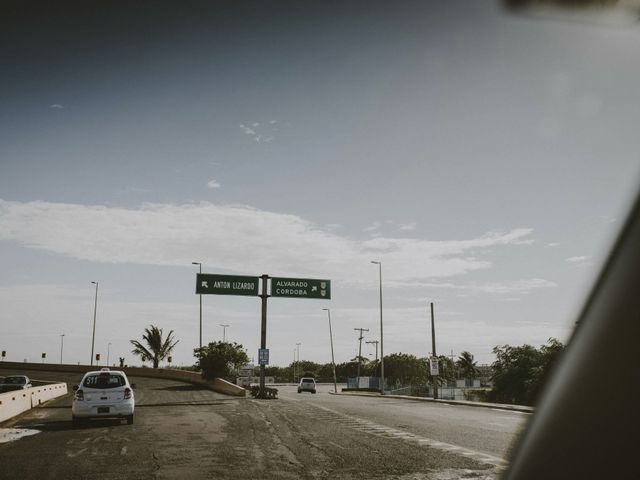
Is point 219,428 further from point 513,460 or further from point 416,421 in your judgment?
point 513,460

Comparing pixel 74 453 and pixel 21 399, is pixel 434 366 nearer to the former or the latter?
pixel 21 399

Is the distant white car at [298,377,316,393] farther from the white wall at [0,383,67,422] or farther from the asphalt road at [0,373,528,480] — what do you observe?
the asphalt road at [0,373,528,480]

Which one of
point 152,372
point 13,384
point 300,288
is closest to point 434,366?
point 300,288

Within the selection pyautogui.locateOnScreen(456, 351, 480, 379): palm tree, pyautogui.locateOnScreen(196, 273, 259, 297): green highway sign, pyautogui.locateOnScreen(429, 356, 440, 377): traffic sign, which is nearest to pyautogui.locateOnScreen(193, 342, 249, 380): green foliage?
pyautogui.locateOnScreen(196, 273, 259, 297): green highway sign

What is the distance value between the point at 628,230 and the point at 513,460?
1133 millimetres

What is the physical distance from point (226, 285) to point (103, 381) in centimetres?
1769

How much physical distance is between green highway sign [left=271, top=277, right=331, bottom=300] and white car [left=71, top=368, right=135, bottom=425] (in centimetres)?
1879

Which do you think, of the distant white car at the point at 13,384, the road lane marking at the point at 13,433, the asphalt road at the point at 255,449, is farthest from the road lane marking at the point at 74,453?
the distant white car at the point at 13,384

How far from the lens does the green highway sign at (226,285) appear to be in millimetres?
32438

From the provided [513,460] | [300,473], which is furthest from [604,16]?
[300,473]

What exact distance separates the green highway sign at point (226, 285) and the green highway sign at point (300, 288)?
4.75 ft

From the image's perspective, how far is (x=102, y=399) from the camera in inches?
588

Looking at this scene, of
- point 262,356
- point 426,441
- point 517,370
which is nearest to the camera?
point 426,441

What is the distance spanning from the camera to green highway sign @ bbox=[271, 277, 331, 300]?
34.2 meters
